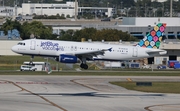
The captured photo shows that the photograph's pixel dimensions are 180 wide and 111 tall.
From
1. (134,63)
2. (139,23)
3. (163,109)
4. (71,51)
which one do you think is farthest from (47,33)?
(163,109)

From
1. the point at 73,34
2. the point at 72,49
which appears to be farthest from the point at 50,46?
the point at 73,34

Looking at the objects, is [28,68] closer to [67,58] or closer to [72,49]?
[72,49]

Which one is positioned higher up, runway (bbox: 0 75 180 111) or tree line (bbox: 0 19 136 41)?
tree line (bbox: 0 19 136 41)

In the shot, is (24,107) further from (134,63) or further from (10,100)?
(134,63)

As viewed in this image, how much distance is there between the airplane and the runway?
36.7 ft

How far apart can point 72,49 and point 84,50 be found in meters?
1.59

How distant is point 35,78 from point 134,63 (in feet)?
109

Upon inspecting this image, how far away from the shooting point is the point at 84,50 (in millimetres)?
82500

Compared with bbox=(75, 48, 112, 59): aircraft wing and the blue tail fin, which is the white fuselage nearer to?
bbox=(75, 48, 112, 59): aircraft wing

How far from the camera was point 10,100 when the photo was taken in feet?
157

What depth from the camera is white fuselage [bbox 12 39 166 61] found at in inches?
3145

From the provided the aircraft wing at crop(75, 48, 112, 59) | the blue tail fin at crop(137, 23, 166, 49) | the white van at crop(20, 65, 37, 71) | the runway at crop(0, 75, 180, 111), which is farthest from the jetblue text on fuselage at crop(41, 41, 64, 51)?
the blue tail fin at crop(137, 23, 166, 49)

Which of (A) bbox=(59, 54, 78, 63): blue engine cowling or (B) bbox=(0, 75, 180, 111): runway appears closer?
(B) bbox=(0, 75, 180, 111): runway

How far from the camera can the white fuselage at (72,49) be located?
262 ft
